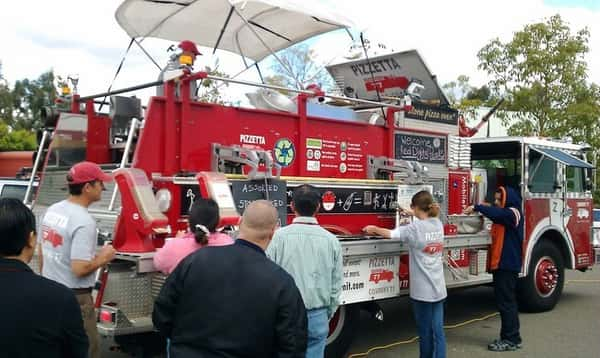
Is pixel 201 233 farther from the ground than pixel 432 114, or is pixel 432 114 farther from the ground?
pixel 432 114

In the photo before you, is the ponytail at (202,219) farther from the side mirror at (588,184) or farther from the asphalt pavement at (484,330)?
the side mirror at (588,184)

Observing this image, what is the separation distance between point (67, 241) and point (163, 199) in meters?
1.32

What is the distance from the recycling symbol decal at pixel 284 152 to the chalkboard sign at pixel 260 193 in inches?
19.2

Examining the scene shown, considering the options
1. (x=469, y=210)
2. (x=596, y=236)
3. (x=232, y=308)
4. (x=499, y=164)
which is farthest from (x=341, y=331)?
(x=596, y=236)

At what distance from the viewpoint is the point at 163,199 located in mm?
5180

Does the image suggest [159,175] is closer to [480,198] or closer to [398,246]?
[398,246]

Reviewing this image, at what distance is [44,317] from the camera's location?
217 cm

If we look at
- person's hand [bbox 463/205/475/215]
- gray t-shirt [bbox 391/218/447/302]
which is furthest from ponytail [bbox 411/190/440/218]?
person's hand [bbox 463/205/475/215]

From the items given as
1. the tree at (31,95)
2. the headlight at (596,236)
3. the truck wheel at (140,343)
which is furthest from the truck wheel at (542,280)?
the tree at (31,95)

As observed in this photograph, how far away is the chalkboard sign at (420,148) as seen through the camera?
23.3 feet

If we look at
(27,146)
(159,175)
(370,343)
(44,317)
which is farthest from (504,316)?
(27,146)

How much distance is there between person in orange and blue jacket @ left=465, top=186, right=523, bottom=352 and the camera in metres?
6.71

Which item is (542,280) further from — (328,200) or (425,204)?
(328,200)

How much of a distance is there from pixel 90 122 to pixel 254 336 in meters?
4.23
